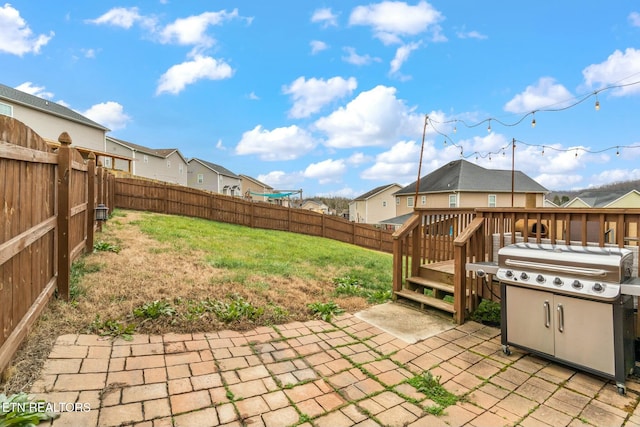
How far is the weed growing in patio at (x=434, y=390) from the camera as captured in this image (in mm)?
2232

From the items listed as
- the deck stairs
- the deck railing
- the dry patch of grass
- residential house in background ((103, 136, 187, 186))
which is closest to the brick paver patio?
the dry patch of grass

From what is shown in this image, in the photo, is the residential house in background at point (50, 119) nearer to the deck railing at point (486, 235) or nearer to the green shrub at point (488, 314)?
the deck railing at point (486, 235)

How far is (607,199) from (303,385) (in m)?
38.6

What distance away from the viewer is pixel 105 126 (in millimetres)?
22734

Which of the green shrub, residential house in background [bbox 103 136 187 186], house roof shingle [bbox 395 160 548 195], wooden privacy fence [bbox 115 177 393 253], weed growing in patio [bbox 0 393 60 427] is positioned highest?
residential house in background [bbox 103 136 187 186]

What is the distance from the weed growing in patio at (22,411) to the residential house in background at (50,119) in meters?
18.6

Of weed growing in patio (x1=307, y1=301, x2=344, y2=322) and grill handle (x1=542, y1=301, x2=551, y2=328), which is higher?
grill handle (x1=542, y1=301, x2=551, y2=328)

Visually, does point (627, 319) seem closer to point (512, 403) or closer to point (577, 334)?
point (577, 334)

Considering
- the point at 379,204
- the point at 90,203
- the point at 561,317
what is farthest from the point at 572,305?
the point at 379,204

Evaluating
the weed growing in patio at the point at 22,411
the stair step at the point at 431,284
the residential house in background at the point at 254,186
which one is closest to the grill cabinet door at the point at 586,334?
the stair step at the point at 431,284

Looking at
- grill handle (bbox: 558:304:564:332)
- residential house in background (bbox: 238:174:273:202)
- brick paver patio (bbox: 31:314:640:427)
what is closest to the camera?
brick paver patio (bbox: 31:314:640:427)

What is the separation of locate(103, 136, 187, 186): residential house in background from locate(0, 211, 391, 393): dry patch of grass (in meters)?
20.7

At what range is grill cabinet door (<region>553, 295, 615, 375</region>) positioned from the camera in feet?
8.05

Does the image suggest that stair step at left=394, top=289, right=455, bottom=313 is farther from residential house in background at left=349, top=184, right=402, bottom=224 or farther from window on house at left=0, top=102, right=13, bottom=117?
residential house in background at left=349, top=184, right=402, bottom=224
